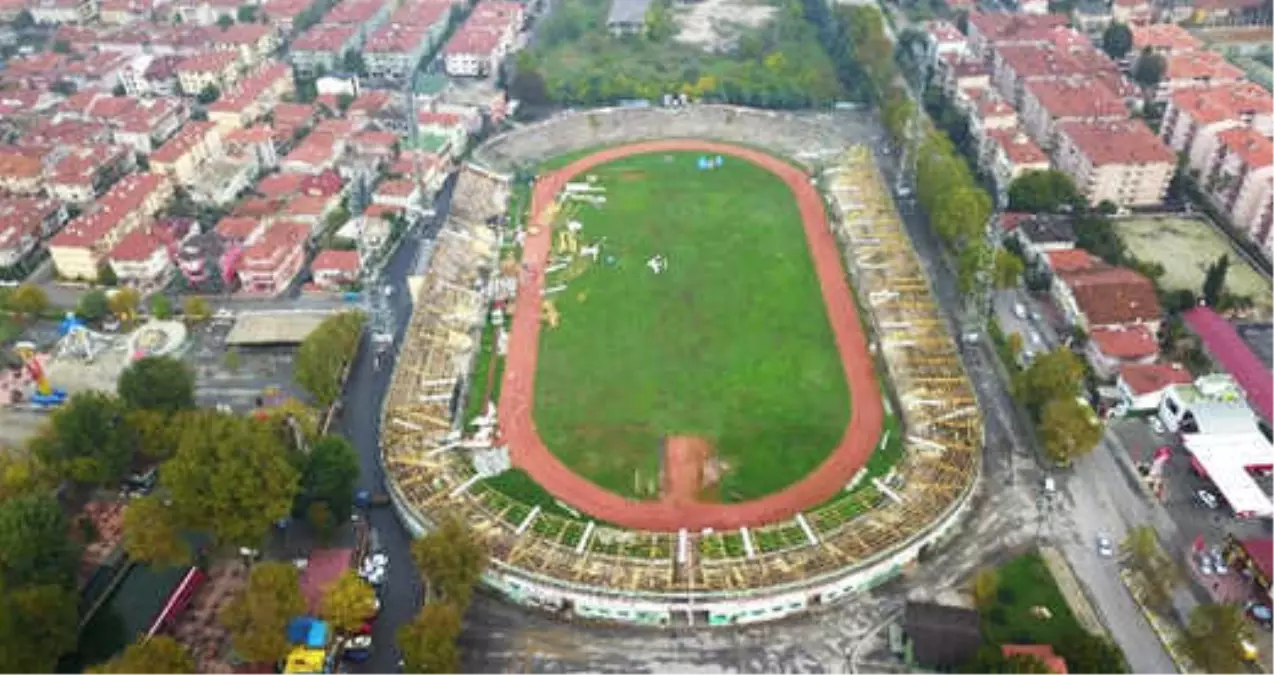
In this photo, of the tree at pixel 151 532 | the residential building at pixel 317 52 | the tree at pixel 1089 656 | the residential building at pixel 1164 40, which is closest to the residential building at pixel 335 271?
the tree at pixel 151 532

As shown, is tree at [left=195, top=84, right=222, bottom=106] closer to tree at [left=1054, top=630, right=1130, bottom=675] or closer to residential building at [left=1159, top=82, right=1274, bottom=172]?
residential building at [left=1159, top=82, right=1274, bottom=172]

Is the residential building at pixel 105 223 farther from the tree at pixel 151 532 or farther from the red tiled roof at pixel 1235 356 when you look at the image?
the red tiled roof at pixel 1235 356

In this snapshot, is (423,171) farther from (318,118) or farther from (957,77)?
(957,77)

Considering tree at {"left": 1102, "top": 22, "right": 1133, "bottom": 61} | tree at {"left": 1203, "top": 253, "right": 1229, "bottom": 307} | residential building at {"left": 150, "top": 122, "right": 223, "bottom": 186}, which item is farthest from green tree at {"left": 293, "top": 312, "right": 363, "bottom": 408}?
tree at {"left": 1102, "top": 22, "right": 1133, "bottom": 61}

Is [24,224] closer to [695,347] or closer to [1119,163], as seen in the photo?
[695,347]

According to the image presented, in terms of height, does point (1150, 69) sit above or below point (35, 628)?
below

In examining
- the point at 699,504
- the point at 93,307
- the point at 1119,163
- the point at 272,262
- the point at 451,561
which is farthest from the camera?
the point at 1119,163

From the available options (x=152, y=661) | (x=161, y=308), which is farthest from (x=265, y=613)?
(x=161, y=308)
